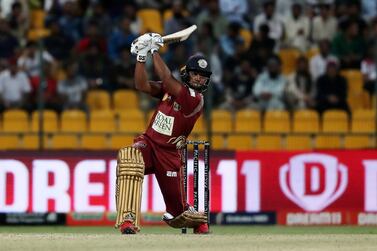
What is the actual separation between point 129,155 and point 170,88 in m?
0.79

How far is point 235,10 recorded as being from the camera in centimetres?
2164

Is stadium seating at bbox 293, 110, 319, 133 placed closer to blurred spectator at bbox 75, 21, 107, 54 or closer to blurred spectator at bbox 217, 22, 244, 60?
blurred spectator at bbox 217, 22, 244, 60

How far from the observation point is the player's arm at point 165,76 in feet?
40.9

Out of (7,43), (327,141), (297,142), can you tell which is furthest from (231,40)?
(7,43)

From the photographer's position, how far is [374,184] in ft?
58.3

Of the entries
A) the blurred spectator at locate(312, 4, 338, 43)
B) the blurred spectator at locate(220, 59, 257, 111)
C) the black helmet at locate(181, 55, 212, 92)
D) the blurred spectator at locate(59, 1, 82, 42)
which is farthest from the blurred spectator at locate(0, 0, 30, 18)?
the black helmet at locate(181, 55, 212, 92)

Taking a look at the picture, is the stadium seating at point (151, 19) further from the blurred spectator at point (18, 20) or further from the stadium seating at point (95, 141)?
the stadium seating at point (95, 141)

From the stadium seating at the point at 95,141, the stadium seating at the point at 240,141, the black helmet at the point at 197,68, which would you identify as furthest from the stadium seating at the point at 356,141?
the black helmet at the point at 197,68

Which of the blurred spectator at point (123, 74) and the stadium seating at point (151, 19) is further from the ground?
the stadium seating at point (151, 19)

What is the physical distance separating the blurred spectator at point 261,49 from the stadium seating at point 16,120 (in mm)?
3662

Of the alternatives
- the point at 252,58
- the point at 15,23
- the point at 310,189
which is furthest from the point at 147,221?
the point at 15,23

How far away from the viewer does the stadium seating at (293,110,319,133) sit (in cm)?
1911

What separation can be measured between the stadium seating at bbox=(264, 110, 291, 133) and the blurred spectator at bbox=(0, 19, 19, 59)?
162 inches

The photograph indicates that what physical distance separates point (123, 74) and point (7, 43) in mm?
2020
